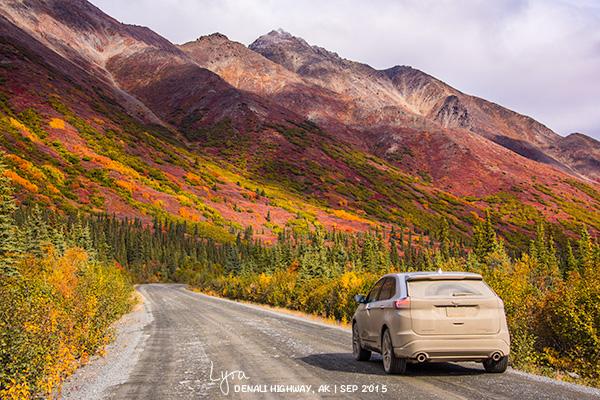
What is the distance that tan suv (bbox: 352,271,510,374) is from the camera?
905cm

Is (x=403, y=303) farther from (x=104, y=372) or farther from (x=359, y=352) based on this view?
(x=104, y=372)

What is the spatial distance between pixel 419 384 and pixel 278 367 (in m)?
3.46

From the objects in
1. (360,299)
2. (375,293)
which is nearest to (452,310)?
(375,293)

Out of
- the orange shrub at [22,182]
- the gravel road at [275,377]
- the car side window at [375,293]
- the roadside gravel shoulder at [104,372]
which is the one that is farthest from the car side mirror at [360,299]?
the orange shrub at [22,182]

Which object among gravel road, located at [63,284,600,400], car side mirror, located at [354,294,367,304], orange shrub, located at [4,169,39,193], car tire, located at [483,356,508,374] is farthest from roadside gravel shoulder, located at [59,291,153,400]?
orange shrub, located at [4,169,39,193]

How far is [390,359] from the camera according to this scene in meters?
9.67

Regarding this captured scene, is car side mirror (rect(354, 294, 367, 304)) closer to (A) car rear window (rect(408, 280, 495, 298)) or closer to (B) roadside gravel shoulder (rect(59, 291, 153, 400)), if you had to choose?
(A) car rear window (rect(408, 280, 495, 298))

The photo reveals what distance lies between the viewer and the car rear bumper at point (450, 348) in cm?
901

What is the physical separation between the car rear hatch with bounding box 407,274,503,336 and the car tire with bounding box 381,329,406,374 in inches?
32.2

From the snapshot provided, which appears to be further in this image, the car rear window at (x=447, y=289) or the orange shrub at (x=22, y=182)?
the orange shrub at (x=22, y=182)

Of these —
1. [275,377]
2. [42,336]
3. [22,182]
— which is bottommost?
[275,377]

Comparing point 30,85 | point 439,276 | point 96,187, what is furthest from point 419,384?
point 30,85

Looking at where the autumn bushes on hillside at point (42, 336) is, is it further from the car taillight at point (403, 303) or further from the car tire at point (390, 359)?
the car taillight at point (403, 303)

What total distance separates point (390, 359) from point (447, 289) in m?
1.73
